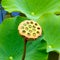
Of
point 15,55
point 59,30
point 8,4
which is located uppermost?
point 8,4

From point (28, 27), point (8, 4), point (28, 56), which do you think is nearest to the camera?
point (28, 27)

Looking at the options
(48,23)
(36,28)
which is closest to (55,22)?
(48,23)

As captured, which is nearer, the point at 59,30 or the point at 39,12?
the point at 59,30

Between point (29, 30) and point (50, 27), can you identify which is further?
point (50, 27)

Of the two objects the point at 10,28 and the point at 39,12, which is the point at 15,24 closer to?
the point at 10,28

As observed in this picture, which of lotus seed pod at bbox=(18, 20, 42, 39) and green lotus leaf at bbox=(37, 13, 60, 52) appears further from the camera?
green lotus leaf at bbox=(37, 13, 60, 52)

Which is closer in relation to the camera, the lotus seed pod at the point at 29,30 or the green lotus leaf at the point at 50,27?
the lotus seed pod at the point at 29,30

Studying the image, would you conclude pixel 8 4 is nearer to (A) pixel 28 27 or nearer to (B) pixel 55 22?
(B) pixel 55 22

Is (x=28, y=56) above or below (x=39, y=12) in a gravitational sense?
below

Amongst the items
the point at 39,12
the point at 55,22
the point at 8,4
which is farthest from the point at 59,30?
the point at 8,4

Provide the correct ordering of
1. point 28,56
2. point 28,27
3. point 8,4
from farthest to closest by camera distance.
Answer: point 8,4 → point 28,56 → point 28,27
